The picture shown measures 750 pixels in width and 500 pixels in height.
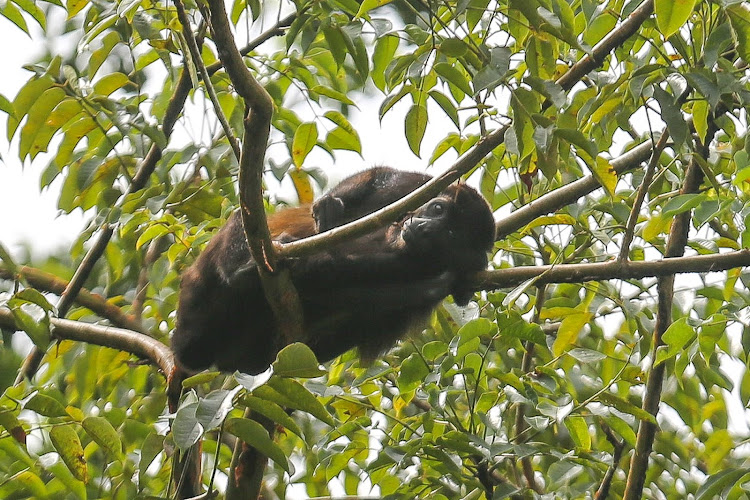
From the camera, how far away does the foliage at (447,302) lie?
1.93 meters

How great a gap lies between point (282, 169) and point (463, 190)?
0.96m

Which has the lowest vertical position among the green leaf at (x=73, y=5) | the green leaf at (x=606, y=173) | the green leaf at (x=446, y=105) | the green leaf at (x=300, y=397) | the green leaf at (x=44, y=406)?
the green leaf at (x=44, y=406)

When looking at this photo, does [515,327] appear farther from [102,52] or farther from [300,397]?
[102,52]

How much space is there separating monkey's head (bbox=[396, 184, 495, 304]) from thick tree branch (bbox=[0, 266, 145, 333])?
3.43 feet

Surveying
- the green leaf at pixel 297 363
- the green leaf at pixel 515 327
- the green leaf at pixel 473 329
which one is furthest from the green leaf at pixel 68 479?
the green leaf at pixel 515 327

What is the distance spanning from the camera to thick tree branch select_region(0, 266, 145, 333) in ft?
9.94

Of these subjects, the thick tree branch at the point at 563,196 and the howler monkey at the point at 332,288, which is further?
the howler monkey at the point at 332,288

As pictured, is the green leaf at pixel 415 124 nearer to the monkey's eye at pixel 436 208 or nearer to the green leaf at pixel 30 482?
the monkey's eye at pixel 436 208

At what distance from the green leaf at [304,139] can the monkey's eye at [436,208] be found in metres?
0.87

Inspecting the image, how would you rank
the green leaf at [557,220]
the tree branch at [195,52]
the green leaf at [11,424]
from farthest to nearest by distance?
the green leaf at [557,220] < the green leaf at [11,424] < the tree branch at [195,52]

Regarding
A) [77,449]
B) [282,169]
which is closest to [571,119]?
[282,169]

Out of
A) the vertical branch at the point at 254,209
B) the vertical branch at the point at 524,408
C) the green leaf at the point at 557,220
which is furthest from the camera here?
the vertical branch at the point at 524,408

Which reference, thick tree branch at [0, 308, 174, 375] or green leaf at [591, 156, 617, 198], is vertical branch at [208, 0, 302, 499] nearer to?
thick tree branch at [0, 308, 174, 375]

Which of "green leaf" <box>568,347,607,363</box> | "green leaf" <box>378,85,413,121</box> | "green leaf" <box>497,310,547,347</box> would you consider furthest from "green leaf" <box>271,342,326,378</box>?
"green leaf" <box>568,347,607,363</box>
